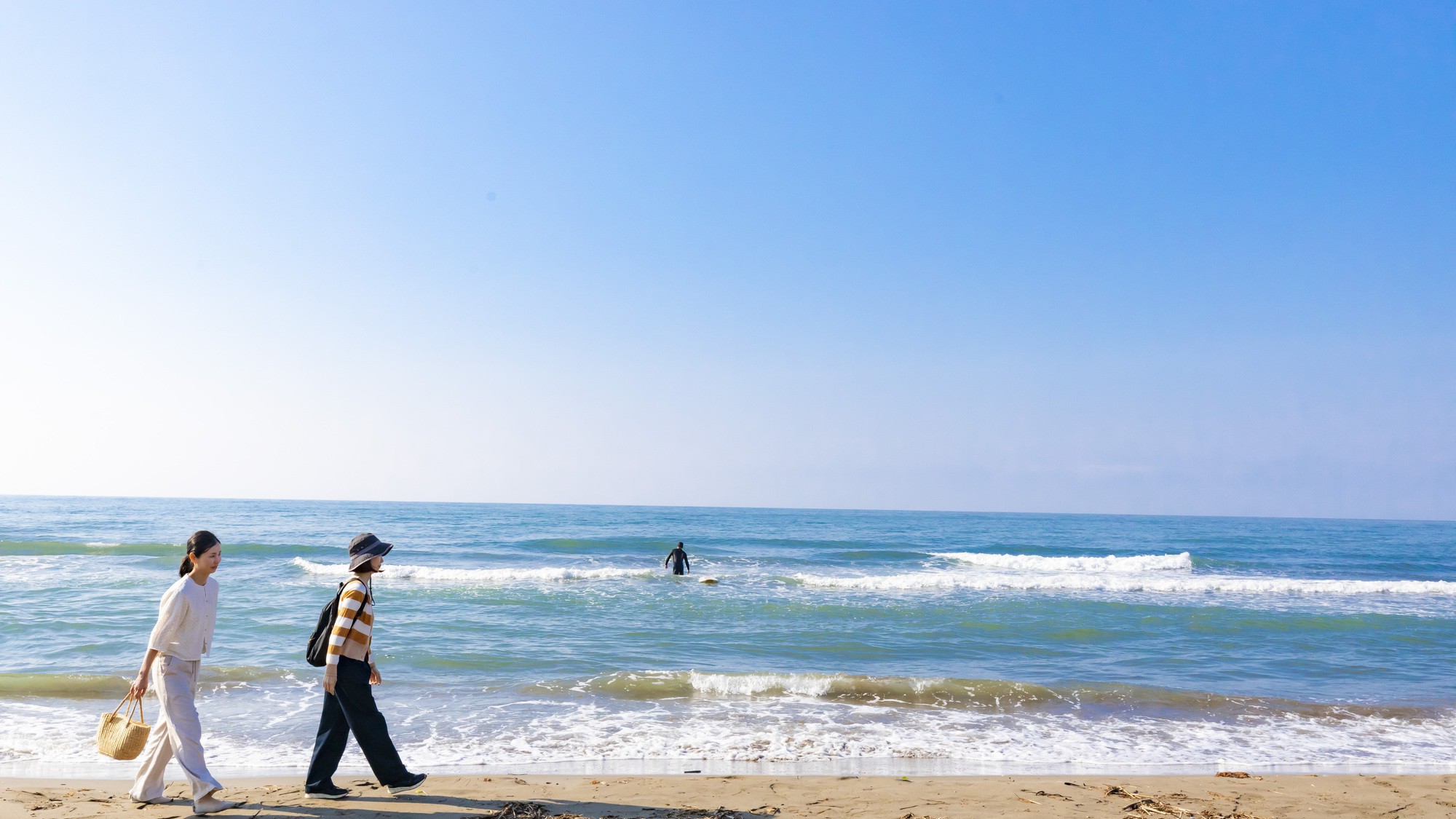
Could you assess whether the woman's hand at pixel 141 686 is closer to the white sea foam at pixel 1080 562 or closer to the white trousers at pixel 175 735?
the white trousers at pixel 175 735

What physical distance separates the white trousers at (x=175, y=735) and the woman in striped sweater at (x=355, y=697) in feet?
2.09

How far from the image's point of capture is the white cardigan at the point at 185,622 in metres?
4.87

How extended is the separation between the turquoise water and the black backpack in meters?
1.78

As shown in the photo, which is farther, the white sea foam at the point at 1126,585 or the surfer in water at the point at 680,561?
the surfer in water at the point at 680,561

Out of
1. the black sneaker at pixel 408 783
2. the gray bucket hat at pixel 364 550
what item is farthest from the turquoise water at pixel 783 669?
the gray bucket hat at pixel 364 550

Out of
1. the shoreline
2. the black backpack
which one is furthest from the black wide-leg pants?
the shoreline

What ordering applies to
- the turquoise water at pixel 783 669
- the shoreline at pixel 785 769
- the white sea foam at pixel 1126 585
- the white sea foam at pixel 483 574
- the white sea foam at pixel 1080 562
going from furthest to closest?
the white sea foam at pixel 1080 562 < the white sea foam at pixel 483 574 < the white sea foam at pixel 1126 585 < the turquoise water at pixel 783 669 < the shoreline at pixel 785 769

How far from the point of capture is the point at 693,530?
174 feet

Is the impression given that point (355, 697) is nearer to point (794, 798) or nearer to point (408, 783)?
point (408, 783)

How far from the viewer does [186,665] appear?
16.4 ft

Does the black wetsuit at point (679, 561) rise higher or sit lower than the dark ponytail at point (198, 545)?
lower

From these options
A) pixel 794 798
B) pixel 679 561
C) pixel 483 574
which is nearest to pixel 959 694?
pixel 794 798

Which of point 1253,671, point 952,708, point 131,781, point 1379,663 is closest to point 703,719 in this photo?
point 952,708

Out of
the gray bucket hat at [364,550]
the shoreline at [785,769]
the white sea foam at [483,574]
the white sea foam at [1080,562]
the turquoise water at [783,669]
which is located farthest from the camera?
the white sea foam at [1080,562]
